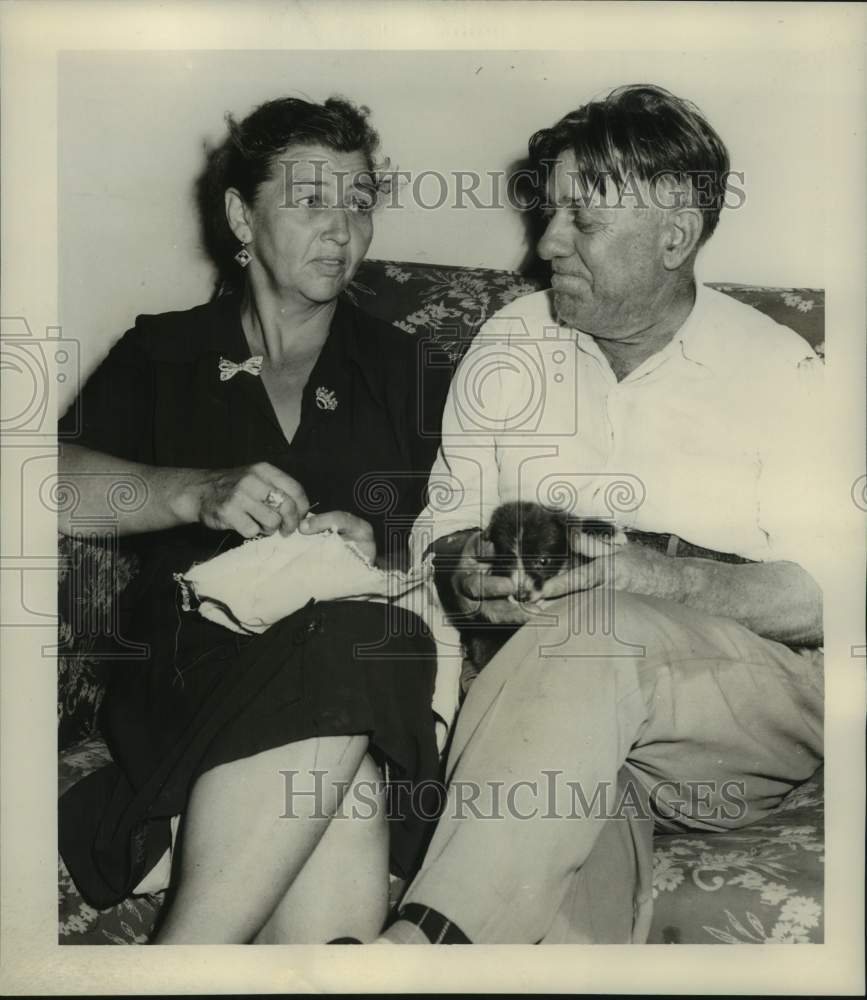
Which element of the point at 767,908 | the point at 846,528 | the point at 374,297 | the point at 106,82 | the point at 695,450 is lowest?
the point at 767,908

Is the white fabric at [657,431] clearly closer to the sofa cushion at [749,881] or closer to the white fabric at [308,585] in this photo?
the white fabric at [308,585]

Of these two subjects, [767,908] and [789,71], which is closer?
[767,908]

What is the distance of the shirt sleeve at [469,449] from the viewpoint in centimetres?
192

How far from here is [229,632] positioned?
1873 mm

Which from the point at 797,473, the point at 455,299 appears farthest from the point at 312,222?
the point at 797,473

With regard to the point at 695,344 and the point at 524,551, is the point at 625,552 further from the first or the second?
the point at 695,344

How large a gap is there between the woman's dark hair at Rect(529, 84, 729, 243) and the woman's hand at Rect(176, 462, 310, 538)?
2.15 ft

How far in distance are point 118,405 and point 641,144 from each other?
3.10ft

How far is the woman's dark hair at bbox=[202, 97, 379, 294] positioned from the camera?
6.36ft

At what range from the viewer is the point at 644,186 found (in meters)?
1.92

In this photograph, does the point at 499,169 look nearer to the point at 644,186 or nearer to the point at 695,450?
the point at 644,186

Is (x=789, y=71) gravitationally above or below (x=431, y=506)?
above

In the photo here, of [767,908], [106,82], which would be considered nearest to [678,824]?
[767,908]

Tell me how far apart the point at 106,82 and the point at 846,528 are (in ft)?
4.66
